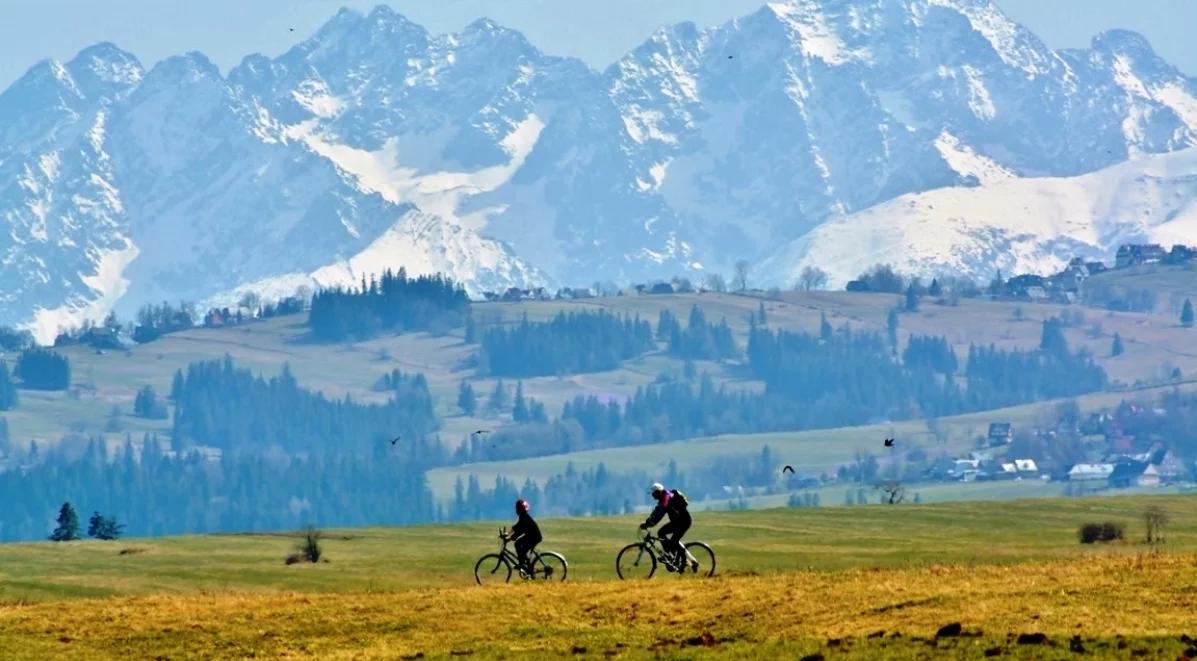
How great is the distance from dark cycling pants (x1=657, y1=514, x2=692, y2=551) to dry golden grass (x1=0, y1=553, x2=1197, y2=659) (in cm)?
163

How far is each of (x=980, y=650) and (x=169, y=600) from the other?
86.8 feet

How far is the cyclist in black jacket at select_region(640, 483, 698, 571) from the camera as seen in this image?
3024 inches

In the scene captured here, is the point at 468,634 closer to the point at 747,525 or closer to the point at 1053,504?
the point at 747,525

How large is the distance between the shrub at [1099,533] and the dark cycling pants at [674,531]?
3596 cm

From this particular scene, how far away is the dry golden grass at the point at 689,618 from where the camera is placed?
63281 mm

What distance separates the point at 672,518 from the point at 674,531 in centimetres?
39

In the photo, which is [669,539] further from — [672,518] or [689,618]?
[689,618]

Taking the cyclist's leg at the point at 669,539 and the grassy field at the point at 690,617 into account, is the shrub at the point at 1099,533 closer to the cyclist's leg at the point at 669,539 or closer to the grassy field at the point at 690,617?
the grassy field at the point at 690,617

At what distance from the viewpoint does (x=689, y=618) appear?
68.8 meters

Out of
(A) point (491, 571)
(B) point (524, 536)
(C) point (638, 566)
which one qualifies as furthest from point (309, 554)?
(B) point (524, 536)

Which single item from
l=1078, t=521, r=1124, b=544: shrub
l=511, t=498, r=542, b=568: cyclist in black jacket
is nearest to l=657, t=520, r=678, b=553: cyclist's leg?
l=511, t=498, r=542, b=568: cyclist in black jacket

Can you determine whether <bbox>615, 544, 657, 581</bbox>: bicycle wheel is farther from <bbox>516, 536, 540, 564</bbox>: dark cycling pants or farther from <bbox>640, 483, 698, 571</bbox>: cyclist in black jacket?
<bbox>516, 536, 540, 564</bbox>: dark cycling pants

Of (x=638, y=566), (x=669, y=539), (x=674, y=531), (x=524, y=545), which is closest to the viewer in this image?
(x=674, y=531)

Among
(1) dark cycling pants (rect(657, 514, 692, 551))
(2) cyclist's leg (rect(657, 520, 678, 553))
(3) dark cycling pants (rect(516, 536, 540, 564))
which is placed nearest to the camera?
(1) dark cycling pants (rect(657, 514, 692, 551))
